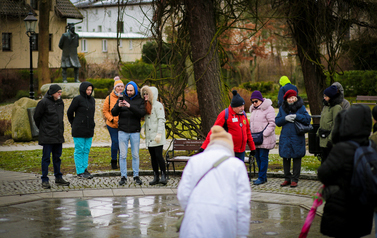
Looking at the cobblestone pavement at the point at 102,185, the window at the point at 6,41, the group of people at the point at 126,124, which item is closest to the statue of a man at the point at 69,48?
the cobblestone pavement at the point at 102,185

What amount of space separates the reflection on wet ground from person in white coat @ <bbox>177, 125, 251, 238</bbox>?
2.43 metres

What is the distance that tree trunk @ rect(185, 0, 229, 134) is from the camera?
11.0m

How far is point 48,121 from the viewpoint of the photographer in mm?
8938

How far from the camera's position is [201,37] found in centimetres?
1107

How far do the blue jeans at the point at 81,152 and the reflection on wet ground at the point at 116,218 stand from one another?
2084mm

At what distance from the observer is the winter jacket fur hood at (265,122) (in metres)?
8.97

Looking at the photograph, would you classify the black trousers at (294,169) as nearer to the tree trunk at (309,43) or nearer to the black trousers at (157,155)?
the black trousers at (157,155)

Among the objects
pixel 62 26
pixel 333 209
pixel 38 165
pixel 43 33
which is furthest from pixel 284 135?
pixel 62 26

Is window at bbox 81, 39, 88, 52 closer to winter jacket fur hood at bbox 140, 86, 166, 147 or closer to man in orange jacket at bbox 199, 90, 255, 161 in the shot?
winter jacket fur hood at bbox 140, 86, 166, 147

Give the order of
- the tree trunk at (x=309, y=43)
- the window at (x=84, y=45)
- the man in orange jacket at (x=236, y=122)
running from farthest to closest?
the window at (x=84, y=45)
the tree trunk at (x=309, y=43)
the man in orange jacket at (x=236, y=122)

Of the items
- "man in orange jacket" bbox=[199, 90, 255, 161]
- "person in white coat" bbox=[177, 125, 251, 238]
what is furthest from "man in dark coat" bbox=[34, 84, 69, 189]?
"person in white coat" bbox=[177, 125, 251, 238]

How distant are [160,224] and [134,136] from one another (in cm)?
317

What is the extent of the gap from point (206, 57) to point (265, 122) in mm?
2826

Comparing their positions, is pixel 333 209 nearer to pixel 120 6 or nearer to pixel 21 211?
pixel 21 211
